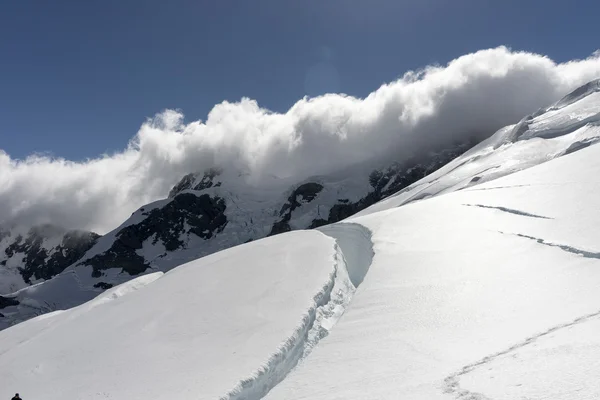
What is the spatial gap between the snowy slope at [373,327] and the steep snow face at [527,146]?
199ft

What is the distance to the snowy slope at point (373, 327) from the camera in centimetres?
805

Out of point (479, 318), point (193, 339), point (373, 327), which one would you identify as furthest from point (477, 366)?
point (193, 339)

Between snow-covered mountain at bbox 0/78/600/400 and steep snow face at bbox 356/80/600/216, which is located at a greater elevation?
steep snow face at bbox 356/80/600/216

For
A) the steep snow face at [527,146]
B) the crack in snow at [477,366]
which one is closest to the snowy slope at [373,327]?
the crack in snow at [477,366]

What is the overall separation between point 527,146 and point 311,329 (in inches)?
4338

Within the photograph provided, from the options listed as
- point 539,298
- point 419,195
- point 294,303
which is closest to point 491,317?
point 539,298

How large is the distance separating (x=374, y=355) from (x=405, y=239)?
1285 cm

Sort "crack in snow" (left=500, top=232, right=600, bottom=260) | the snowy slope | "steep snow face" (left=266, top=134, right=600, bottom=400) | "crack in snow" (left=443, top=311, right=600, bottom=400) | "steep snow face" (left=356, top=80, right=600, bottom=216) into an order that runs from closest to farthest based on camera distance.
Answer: "crack in snow" (left=443, top=311, right=600, bottom=400) < "steep snow face" (left=266, top=134, right=600, bottom=400) < the snowy slope < "crack in snow" (left=500, top=232, right=600, bottom=260) < "steep snow face" (left=356, top=80, right=600, bottom=216)

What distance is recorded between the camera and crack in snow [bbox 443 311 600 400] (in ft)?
23.1

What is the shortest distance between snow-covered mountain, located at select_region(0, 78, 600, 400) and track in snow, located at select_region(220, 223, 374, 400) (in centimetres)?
5

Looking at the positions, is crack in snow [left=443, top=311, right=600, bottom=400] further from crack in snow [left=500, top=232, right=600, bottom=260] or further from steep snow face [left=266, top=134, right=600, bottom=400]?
crack in snow [left=500, top=232, right=600, bottom=260]

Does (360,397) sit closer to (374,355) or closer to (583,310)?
(374,355)

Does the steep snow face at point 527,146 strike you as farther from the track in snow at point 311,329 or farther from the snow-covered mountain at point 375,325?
the track in snow at point 311,329

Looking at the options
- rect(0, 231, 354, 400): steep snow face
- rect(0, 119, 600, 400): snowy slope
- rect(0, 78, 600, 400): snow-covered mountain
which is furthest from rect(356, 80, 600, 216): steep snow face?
rect(0, 231, 354, 400): steep snow face
